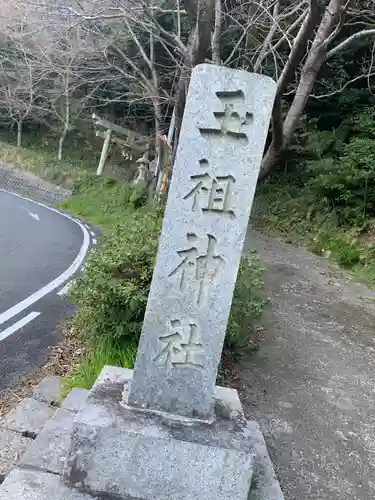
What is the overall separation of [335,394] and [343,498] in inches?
66.2

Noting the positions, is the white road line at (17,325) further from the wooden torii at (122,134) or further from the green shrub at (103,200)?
the wooden torii at (122,134)

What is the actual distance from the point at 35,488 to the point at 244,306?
8.78ft

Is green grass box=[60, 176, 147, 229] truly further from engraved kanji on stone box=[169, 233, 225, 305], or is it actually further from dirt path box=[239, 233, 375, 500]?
engraved kanji on stone box=[169, 233, 225, 305]

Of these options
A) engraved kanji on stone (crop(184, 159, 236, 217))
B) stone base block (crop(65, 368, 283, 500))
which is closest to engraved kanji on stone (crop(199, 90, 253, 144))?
engraved kanji on stone (crop(184, 159, 236, 217))

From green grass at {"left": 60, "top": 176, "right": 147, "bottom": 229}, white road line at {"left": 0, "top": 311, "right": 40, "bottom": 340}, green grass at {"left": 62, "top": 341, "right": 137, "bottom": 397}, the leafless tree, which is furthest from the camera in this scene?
green grass at {"left": 60, "top": 176, "right": 147, "bottom": 229}

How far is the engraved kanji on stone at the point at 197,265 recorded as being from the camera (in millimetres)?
2887

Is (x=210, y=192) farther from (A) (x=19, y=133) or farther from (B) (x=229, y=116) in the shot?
(A) (x=19, y=133)

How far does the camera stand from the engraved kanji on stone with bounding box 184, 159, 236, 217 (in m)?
2.86

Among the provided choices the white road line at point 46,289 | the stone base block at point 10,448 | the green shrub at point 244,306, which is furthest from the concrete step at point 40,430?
the white road line at point 46,289

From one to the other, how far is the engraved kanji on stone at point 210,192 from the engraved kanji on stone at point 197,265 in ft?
Answer: 0.52

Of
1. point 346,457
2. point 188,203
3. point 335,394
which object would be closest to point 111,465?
point 188,203

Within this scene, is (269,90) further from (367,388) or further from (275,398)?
(367,388)

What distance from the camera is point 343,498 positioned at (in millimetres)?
3428

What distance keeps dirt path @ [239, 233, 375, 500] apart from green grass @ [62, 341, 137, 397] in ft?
3.63
